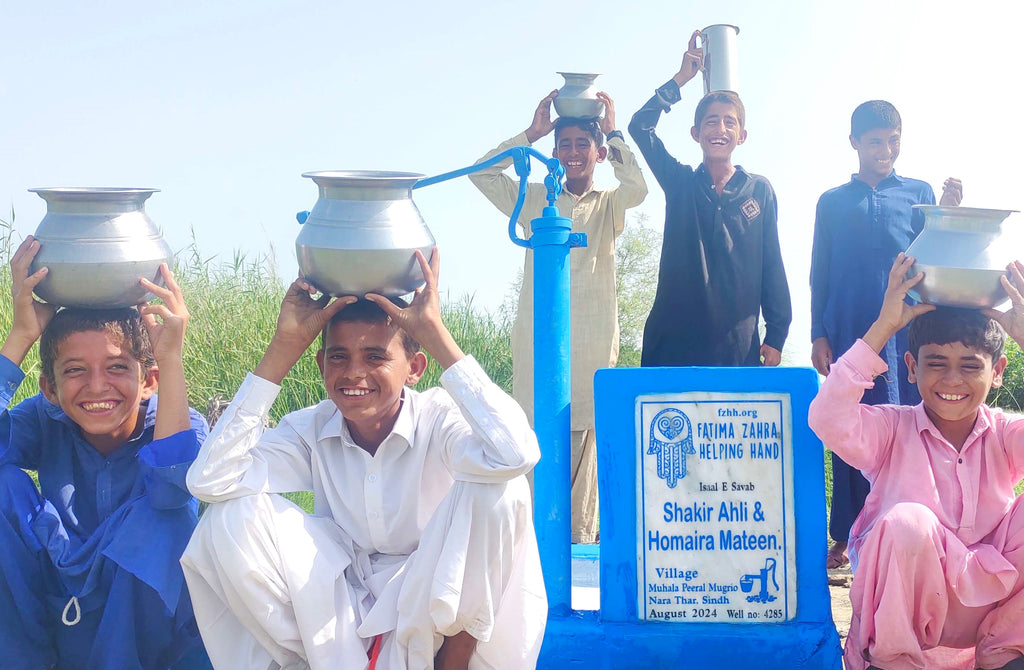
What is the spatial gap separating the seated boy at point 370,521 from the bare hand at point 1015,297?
1501mm

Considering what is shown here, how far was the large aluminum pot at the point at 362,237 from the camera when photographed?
2.98m

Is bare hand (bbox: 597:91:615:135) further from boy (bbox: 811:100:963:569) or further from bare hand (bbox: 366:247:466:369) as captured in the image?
bare hand (bbox: 366:247:466:369)

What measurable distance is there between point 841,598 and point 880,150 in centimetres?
209

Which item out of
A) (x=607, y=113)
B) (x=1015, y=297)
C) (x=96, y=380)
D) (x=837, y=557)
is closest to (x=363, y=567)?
(x=96, y=380)

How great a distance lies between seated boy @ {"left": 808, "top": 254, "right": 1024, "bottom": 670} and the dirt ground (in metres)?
0.92

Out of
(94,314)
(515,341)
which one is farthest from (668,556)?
(515,341)

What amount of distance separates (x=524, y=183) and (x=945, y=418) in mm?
1526

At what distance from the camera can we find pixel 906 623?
9.47ft

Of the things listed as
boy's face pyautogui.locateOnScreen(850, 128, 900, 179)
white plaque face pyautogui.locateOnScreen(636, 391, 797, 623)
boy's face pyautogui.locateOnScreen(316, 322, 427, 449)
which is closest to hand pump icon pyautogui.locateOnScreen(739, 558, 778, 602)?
white plaque face pyautogui.locateOnScreen(636, 391, 797, 623)

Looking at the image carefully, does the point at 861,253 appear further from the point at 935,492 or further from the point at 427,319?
the point at 427,319

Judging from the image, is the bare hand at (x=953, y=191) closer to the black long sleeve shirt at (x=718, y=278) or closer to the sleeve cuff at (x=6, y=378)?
the black long sleeve shirt at (x=718, y=278)

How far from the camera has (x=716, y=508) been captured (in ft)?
10.8

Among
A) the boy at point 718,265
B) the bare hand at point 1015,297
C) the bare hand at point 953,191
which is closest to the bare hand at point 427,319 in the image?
the bare hand at point 1015,297

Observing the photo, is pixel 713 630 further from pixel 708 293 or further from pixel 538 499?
pixel 708 293
